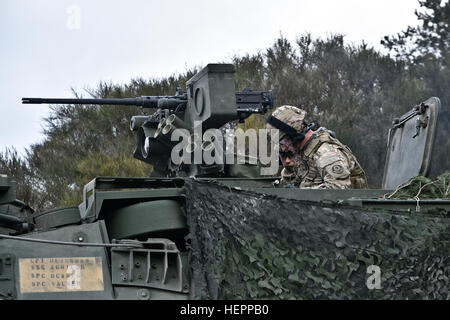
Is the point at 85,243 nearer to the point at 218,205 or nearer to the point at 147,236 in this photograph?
the point at 147,236

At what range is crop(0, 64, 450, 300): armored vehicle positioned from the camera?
5.30 meters

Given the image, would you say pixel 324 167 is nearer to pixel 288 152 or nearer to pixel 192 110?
pixel 288 152

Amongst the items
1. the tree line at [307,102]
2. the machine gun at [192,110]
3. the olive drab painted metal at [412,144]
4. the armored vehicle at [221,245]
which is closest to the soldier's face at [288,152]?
the machine gun at [192,110]

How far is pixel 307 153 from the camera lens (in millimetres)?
8539

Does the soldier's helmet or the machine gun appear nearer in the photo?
the machine gun

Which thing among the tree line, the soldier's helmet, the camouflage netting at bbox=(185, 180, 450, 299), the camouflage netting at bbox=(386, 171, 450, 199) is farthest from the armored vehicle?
the tree line

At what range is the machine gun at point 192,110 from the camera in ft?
23.5

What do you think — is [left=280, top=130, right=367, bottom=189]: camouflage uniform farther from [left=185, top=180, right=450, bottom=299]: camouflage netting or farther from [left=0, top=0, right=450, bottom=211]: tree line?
[left=0, top=0, right=450, bottom=211]: tree line

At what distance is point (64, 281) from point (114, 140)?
13073mm

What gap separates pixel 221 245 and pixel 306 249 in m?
0.56

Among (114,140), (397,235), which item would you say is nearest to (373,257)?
(397,235)

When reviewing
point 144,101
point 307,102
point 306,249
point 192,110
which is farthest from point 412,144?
point 307,102

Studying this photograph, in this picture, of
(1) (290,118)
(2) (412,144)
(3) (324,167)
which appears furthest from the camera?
(1) (290,118)

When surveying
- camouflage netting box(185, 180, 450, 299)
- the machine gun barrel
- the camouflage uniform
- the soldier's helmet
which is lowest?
camouflage netting box(185, 180, 450, 299)
